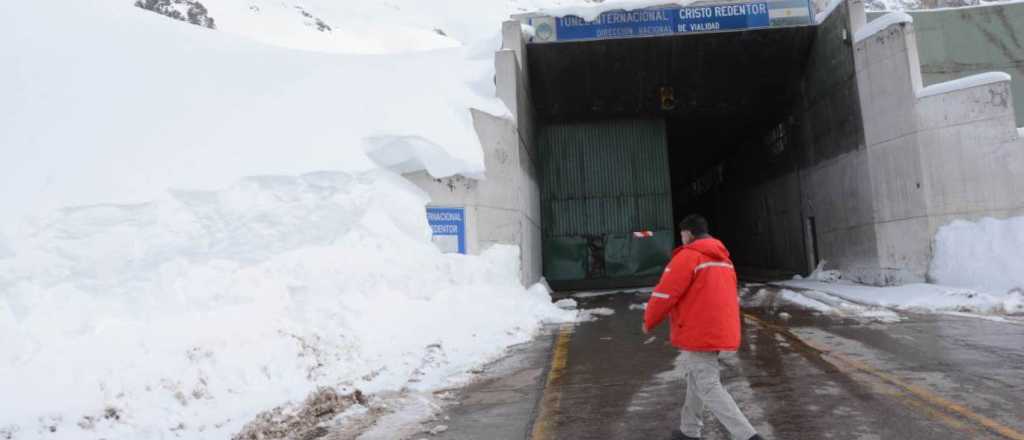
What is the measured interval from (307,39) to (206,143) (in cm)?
9459

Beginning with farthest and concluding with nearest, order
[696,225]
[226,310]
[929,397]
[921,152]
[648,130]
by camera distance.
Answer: [648,130] < [921,152] < [226,310] < [929,397] < [696,225]

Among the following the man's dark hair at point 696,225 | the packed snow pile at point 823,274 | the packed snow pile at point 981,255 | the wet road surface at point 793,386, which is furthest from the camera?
the packed snow pile at point 823,274

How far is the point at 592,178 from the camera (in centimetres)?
2562

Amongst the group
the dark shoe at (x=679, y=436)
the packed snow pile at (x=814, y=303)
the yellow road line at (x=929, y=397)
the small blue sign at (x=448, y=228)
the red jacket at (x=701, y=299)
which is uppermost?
the small blue sign at (x=448, y=228)

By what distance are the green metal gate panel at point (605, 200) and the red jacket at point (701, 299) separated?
2010cm

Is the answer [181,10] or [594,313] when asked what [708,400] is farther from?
[181,10]

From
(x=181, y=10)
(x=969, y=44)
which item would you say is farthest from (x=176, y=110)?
(x=181, y=10)

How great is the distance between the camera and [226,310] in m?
7.58

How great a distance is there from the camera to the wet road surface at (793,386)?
527cm

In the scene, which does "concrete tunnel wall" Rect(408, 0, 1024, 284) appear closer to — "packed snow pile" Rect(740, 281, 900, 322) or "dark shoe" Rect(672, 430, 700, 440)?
"packed snow pile" Rect(740, 281, 900, 322)

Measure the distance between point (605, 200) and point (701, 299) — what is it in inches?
831

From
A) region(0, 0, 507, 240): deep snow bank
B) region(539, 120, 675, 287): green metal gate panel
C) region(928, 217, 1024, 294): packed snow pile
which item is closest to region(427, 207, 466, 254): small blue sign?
region(0, 0, 507, 240): deep snow bank

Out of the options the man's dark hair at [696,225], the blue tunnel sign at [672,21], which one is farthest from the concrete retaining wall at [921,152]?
the man's dark hair at [696,225]

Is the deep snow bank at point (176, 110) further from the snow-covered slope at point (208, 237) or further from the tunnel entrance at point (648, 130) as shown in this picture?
the tunnel entrance at point (648, 130)
